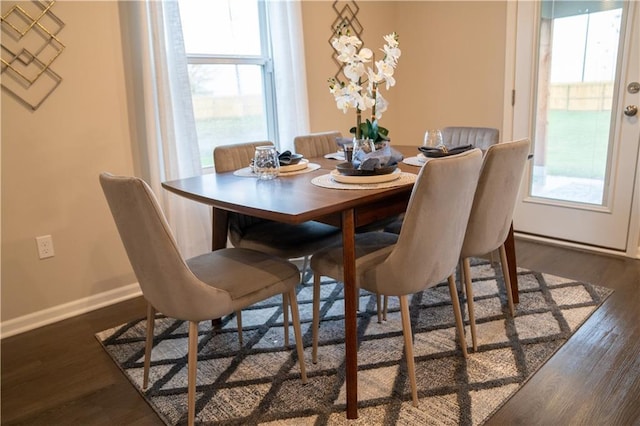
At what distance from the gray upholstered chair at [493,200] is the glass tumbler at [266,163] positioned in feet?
2.85

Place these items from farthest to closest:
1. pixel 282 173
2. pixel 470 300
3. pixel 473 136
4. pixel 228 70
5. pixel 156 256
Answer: pixel 228 70, pixel 473 136, pixel 282 173, pixel 470 300, pixel 156 256

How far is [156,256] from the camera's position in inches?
57.6

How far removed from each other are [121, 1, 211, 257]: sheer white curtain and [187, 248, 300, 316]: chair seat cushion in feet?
3.08

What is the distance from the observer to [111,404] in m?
1.79

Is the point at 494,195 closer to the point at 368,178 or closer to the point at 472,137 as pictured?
the point at 368,178

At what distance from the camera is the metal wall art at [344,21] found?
11.8 ft

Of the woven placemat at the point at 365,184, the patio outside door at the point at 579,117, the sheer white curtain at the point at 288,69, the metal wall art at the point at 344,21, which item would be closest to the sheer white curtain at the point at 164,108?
the sheer white curtain at the point at 288,69

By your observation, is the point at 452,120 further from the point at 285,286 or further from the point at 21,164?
the point at 21,164

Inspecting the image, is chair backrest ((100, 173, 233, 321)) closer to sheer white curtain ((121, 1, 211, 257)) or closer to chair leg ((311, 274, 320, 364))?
chair leg ((311, 274, 320, 364))

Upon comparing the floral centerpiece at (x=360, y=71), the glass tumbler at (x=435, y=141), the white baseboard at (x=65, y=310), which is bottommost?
the white baseboard at (x=65, y=310)

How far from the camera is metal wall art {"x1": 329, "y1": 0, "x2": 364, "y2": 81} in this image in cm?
358

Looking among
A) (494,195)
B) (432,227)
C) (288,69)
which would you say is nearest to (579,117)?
(494,195)

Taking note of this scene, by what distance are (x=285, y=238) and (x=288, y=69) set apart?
1489 mm

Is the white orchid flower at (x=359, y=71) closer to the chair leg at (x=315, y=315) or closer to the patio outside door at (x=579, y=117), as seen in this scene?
the chair leg at (x=315, y=315)
